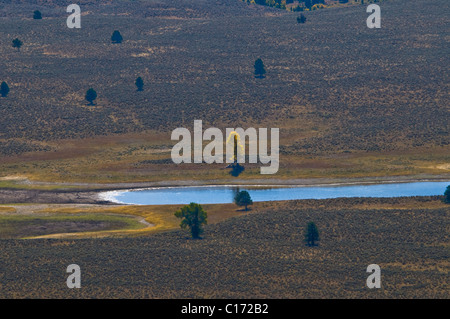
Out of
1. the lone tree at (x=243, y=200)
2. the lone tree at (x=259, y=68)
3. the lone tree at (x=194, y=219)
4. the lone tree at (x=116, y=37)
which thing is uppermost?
the lone tree at (x=116, y=37)

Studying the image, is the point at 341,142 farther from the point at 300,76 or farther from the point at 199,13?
the point at 199,13

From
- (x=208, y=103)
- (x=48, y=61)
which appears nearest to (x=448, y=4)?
(x=208, y=103)

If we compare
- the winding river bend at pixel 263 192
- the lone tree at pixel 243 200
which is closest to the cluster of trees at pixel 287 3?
A: the winding river bend at pixel 263 192

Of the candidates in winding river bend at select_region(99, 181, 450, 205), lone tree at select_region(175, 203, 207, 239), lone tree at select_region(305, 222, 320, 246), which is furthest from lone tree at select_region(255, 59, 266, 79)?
lone tree at select_region(305, 222, 320, 246)

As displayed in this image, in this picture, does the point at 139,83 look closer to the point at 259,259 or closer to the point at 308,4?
the point at 308,4

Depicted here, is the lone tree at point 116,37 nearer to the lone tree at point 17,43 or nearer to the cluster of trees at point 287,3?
the lone tree at point 17,43

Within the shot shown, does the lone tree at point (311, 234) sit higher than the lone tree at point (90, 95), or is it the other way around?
the lone tree at point (90, 95)

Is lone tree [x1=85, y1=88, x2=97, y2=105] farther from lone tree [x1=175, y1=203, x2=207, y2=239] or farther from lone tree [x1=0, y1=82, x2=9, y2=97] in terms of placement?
lone tree [x1=175, y1=203, x2=207, y2=239]

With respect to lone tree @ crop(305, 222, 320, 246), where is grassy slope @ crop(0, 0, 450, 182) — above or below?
above
